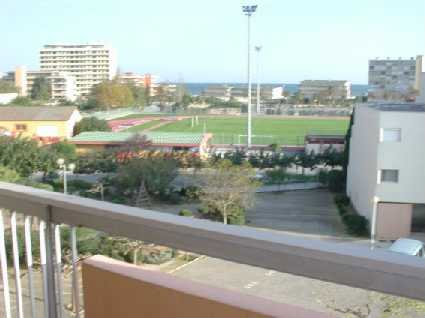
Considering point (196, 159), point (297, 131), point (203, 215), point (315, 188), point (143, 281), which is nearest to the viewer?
point (143, 281)

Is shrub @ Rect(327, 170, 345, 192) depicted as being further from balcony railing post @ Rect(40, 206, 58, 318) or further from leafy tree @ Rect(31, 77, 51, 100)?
leafy tree @ Rect(31, 77, 51, 100)

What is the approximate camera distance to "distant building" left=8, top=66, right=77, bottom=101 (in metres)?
76.2

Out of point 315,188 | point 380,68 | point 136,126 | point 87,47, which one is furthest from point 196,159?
point 380,68

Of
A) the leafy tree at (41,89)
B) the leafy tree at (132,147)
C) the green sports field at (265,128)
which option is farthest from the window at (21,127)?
the leafy tree at (41,89)

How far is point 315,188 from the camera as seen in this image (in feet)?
77.4

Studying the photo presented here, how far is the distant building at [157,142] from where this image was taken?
95.7 ft

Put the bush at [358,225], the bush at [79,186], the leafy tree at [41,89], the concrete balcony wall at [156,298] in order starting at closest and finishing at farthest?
the concrete balcony wall at [156,298] → the bush at [358,225] → the bush at [79,186] → the leafy tree at [41,89]

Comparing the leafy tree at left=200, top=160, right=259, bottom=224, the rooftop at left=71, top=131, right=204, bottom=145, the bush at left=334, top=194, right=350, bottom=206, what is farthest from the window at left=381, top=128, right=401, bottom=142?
the rooftop at left=71, top=131, right=204, bottom=145

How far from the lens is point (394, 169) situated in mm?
15602

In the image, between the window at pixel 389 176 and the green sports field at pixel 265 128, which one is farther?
the green sports field at pixel 265 128

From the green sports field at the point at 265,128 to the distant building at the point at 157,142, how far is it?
9.12 m

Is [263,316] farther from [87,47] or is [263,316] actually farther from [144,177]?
[87,47]

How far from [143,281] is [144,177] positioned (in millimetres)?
17988

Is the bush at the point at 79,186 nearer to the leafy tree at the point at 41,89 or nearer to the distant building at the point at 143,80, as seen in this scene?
the leafy tree at the point at 41,89
